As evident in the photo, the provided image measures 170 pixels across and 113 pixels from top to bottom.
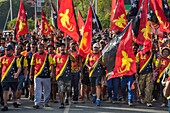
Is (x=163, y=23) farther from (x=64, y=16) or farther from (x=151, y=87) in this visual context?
(x=64, y=16)

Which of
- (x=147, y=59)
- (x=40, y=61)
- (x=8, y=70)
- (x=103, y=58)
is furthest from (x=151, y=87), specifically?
(x=8, y=70)

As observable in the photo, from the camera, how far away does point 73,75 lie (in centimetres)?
1195

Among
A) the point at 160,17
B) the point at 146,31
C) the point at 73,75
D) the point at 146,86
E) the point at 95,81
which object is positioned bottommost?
the point at 146,86

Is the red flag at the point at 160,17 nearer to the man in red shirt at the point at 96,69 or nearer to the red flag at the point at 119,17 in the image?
the red flag at the point at 119,17

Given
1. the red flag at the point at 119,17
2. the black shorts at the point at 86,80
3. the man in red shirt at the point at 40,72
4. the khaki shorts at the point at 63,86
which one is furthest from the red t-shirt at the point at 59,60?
the red flag at the point at 119,17

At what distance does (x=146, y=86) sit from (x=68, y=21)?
9.17 ft

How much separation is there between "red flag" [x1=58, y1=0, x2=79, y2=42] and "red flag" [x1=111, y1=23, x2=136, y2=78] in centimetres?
152

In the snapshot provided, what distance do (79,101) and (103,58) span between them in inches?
72.7

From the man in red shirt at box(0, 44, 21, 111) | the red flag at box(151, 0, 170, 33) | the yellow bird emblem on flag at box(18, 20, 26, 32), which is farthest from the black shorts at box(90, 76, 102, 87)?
the yellow bird emblem on flag at box(18, 20, 26, 32)

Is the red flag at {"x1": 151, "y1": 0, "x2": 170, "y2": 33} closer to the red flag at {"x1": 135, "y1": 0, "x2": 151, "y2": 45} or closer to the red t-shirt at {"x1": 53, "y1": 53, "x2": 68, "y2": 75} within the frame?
the red flag at {"x1": 135, "y1": 0, "x2": 151, "y2": 45}

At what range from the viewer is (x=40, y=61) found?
1105 cm

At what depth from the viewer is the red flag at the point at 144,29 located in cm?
1080

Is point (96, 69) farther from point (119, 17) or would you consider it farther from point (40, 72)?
point (119, 17)

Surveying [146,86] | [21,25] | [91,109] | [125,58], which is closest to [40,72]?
[91,109]
